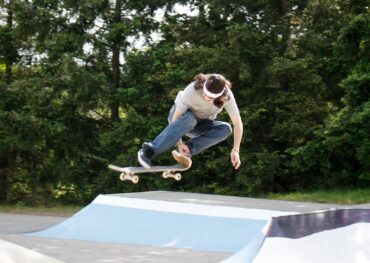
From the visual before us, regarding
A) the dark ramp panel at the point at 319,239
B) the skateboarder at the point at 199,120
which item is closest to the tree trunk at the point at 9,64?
the skateboarder at the point at 199,120

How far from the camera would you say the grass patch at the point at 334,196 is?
14609 mm

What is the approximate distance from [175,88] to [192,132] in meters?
11.0

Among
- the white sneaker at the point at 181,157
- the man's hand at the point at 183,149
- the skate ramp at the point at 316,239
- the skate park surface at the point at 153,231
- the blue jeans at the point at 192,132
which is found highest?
the blue jeans at the point at 192,132

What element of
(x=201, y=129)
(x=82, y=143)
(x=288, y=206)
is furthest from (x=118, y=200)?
(x=82, y=143)

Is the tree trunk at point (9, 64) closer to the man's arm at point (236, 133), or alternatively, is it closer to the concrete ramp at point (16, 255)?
the man's arm at point (236, 133)

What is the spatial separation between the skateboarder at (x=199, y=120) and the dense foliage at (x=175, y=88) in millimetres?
9137

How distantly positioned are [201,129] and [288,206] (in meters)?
5.14

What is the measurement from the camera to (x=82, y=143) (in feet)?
65.6

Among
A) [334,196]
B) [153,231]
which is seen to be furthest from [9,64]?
[153,231]

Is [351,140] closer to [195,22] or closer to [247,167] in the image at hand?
[247,167]

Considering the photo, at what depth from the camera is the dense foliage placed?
16750mm

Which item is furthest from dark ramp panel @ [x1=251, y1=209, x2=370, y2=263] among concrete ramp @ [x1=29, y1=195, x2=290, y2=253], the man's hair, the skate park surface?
concrete ramp @ [x1=29, y1=195, x2=290, y2=253]

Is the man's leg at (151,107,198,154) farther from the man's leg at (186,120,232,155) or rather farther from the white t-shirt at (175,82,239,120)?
the man's leg at (186,120,232,155)

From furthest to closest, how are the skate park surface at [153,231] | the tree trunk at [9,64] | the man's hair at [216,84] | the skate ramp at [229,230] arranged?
the tree trunk at [9,64] < the skate park surface at [153,231] < the skate ramp at [229,230] < the man's hair at [216,84]
